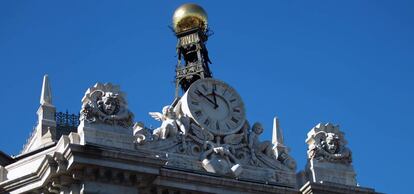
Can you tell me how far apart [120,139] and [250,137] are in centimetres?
628

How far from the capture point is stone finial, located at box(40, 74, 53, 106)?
170 feet

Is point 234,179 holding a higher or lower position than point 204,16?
lower

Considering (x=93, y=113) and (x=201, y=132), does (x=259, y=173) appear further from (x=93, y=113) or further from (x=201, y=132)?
(x=93, y=113)

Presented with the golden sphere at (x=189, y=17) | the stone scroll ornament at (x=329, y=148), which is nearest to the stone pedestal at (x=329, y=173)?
Answer: the stone scroll ornament at (x=329, y=148)

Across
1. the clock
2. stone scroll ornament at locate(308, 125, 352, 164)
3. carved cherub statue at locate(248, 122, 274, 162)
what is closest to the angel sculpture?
the clock

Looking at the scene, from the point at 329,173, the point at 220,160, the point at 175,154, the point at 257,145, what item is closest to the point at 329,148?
the point at 329,173

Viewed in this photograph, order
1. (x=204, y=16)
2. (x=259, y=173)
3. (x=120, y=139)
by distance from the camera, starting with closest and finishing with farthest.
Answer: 1. (x=120, y=139)
2. (x=259, y=173)
3. (x=204, y=16)

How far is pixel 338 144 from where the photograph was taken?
175ft

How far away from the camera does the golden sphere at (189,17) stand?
224 ft

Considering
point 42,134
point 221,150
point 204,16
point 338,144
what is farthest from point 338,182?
point 204,16

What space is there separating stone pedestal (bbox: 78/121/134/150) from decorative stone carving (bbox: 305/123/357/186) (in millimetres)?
8070

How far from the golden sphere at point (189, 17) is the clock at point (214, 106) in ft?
51.2

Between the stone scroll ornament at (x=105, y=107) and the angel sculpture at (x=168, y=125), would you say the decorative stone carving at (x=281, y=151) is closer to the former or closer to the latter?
the angel sculpture at (x=168, y=125)

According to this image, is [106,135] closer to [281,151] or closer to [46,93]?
[46,93]
